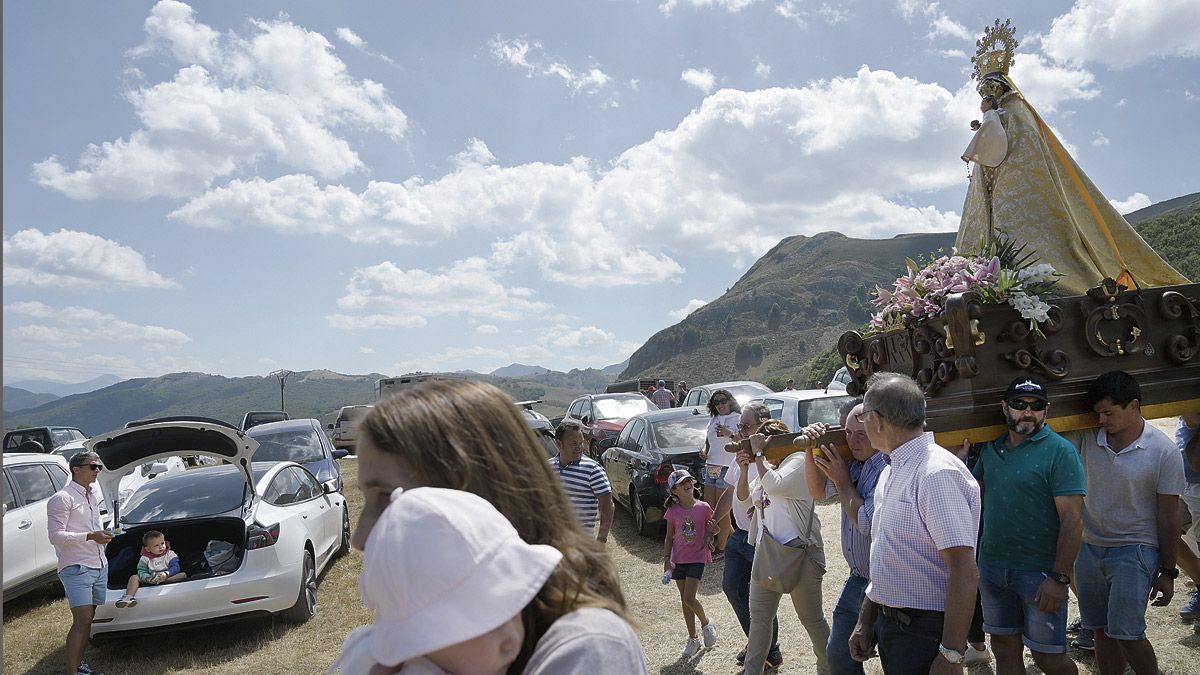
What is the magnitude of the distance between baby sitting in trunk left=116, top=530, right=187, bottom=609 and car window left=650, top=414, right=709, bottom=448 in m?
5.35

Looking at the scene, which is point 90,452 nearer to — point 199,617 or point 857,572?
point 199,617

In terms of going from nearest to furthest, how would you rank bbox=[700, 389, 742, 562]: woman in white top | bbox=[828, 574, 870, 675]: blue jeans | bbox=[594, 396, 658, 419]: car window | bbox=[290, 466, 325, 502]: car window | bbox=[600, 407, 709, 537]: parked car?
bbox=[828, 574, 870, 675]: blue jeans, bbox=[700, 389, 742, 562]: woman in white top, bbox=[290, 466, 325, 502]: car window, bbox=[600, 407, 709, 537]: parked car, bbox=[594, 396, 658, 419]: car window

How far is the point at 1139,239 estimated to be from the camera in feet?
13.5

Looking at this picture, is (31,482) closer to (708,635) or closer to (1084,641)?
(708,635)

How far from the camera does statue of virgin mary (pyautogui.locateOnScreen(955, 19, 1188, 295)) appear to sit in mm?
3963

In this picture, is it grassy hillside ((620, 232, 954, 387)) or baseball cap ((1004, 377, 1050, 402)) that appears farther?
grassy hillside ((620, 232, 954, 387))

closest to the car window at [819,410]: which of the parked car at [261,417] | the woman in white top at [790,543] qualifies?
the woman in white top at [790,543]

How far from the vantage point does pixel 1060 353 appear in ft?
12.1

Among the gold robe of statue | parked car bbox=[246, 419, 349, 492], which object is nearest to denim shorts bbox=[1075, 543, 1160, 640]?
the gold robe of statue

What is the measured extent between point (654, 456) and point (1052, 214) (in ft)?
18.7

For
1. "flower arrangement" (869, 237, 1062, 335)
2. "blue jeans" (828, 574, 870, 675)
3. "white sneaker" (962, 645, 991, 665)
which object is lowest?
"white sneaker" (962, 645, 991, 665)

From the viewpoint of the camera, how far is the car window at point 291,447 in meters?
11.4

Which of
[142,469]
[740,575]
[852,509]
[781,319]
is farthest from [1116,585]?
[781,319]

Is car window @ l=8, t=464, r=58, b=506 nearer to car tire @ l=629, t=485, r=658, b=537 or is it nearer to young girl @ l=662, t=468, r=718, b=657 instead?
car tire @ l=629, t=485, r=658, b=537
